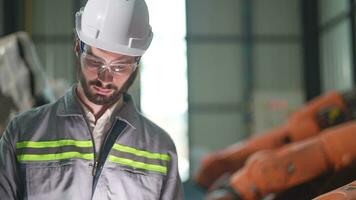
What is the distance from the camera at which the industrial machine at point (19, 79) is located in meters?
2.53

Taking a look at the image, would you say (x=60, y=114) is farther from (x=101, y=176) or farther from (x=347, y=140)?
(x=347, y=140)

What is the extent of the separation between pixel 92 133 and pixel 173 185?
0.91ft

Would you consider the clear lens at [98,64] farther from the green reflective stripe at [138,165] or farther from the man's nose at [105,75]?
the green reflective stripe at [138,165]

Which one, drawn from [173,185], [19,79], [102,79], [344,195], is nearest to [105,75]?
[102,79]

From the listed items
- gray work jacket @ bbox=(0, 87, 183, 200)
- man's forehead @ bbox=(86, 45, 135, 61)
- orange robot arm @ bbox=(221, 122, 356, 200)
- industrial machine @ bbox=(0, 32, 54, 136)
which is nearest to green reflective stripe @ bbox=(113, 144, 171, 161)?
gray work jacket @ bbox=(0, 87, 183, 200)

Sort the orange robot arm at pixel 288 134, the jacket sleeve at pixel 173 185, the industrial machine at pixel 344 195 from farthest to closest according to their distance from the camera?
the orange robot arm at pixel 288 134 < the industrial machine at pixel 344 195 < the jacket sleeve at pixel 173 185

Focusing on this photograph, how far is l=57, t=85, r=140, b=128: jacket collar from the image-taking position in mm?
1396

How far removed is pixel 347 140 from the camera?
313 cm

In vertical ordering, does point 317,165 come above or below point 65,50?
below

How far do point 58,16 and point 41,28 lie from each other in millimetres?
345

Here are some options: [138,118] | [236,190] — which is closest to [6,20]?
[236,190]

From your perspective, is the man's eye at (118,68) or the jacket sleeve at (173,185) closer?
the man's eye at (118,68)

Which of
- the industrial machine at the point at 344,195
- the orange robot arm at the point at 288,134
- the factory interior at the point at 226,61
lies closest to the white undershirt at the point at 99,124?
the industrial machine at the point at 344,195

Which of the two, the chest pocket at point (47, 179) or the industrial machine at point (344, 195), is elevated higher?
the chest pocket at point (47, 179)
